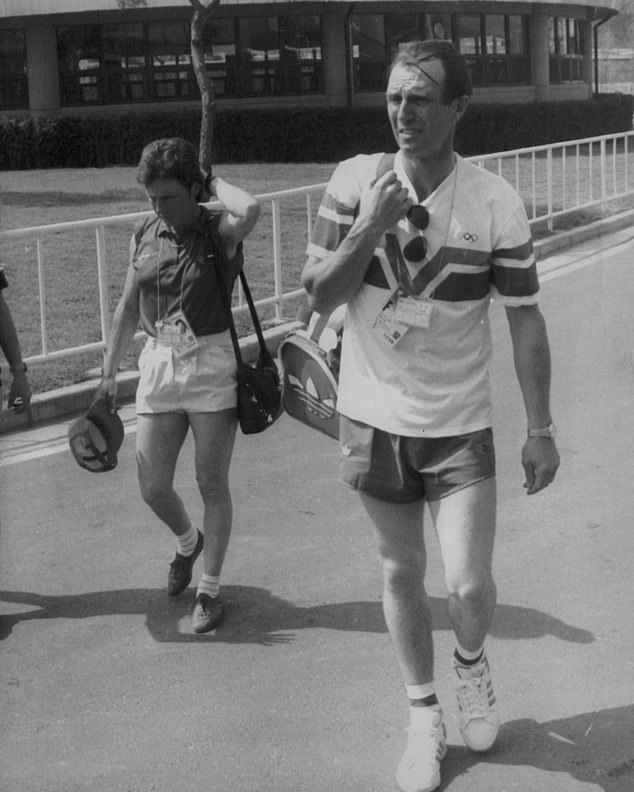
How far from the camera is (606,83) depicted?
45.4 meters

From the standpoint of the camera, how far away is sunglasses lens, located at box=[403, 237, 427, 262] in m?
3.72

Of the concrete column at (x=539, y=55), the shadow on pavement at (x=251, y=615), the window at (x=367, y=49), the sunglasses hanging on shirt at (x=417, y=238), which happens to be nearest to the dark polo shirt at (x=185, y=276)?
the shadow on pavement at (x=251, y=615)

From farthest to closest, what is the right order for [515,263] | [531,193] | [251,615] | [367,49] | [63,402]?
[367,49] → [531,193] → [63,402] → [251,615] → [515,263]

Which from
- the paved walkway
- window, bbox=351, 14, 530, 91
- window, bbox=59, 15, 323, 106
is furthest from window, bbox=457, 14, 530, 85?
→ the paved walkway

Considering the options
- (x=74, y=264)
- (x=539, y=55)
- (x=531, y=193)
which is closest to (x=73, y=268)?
(x=74, y=264)

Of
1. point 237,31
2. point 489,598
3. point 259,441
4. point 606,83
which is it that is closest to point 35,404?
point 259,441

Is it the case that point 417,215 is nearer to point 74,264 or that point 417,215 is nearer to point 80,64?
point 74,264

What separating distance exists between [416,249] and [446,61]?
0.47m

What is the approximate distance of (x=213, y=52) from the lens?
33.1 m

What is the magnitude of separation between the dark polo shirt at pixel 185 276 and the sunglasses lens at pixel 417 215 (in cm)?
151

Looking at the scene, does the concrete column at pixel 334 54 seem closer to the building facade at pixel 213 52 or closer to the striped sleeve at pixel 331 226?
the building facade at pixel 213 52

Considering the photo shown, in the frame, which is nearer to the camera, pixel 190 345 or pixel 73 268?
pixel 190 345

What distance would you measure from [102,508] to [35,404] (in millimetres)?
1987

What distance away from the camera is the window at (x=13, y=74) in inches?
1319
